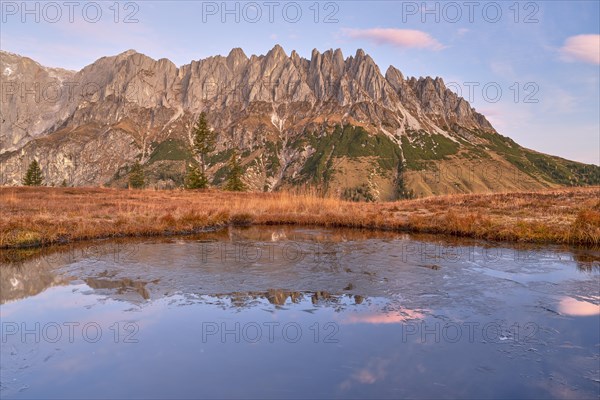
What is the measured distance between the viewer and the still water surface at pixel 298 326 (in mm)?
7406

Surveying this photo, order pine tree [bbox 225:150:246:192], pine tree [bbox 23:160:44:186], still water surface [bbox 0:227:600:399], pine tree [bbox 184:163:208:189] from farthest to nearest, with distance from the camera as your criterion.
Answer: pine tree [bbox 23:160:44:186] < pine tree [bbox 225:150:246:192] < pine tree [bbox 184:163:208:189] < still water surface [bbox 0:227:600:399]

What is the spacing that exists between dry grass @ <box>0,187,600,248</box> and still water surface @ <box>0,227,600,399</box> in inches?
164

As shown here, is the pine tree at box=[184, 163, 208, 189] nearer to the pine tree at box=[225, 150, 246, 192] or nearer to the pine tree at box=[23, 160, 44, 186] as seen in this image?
the pine tree at box=[225, 150, 246, 192]

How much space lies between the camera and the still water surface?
292 inches

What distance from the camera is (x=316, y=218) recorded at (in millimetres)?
32844

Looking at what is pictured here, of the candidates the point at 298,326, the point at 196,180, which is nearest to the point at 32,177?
the point at 196,180

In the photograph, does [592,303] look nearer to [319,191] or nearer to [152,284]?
[152,284]

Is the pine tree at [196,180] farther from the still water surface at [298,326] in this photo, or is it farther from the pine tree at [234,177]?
the still water surface at [298,326]

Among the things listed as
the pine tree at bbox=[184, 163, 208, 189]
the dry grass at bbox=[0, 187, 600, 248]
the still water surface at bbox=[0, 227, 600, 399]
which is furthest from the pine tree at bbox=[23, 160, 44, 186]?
Answer: the still water surface at bbox=[0, 227, 600, 399]

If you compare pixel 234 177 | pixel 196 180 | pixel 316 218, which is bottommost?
pixel 316 218

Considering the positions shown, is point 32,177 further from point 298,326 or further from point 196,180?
point 298,326

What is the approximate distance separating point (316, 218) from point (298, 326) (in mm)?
22695

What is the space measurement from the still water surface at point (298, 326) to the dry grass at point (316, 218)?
4171mm

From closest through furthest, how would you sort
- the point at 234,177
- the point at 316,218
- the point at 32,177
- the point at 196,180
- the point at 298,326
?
the point at 298,326, the point at 316,218, the point at 196,180, the point at 234,177, the point at 32,177
